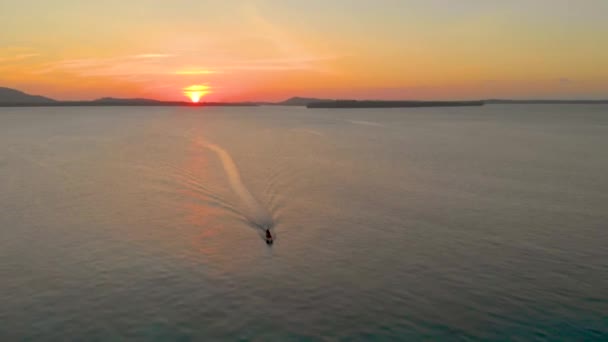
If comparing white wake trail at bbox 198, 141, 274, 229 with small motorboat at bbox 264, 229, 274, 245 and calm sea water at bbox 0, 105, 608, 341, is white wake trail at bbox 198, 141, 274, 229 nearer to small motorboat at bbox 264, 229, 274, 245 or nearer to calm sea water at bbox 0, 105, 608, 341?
calm sea water at bbox 0, 105, 608, 341

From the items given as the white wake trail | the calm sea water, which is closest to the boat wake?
the white wake trail

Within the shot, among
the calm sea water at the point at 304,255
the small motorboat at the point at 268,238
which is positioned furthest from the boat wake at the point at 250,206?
the small motorboat at the point at 268,238

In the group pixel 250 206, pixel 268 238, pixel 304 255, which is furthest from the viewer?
pixel 250 206

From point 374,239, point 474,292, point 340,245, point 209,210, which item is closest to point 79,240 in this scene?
point 209,210

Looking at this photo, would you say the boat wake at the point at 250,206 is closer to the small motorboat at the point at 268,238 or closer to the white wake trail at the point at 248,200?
the white wake trail at the point at 248,200

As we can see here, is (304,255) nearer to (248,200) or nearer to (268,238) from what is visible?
(268,238)

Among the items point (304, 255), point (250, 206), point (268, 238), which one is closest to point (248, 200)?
point (250, 206)

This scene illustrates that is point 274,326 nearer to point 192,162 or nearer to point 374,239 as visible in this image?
point 374,239

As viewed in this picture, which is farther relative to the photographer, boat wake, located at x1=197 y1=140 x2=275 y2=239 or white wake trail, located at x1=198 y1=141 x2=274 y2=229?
white wake trail, located at x1=198 y1=141 x2=274 y2=229
